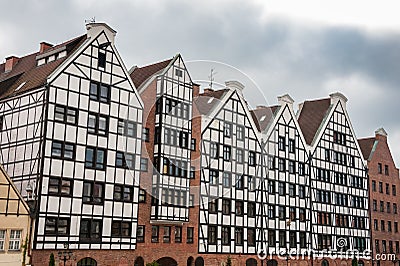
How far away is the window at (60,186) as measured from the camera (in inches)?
1267

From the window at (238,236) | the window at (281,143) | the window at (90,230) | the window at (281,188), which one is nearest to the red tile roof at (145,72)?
the window at (90,230)

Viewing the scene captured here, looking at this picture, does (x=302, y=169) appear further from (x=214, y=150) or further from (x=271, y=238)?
(x=214, y=150)

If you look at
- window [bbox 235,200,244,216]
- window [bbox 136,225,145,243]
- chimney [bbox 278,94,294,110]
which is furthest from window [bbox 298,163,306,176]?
window [bbox 136,225,145,243]

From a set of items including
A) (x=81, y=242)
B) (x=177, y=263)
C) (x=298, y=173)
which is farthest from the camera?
(x=298, y=173)

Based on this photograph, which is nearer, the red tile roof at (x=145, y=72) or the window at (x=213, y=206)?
the red tile roof at (x=145, y=72)

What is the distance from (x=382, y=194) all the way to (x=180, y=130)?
1294 inches

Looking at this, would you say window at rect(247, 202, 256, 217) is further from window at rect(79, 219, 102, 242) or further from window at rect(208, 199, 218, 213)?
window at rect(79, 219, 102, 242)

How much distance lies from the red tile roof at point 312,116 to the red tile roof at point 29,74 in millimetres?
28291

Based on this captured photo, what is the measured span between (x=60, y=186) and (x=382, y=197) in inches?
1686

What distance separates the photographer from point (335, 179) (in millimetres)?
55594

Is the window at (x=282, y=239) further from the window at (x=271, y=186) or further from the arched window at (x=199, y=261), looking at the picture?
the arched window at (x=199, y=261)

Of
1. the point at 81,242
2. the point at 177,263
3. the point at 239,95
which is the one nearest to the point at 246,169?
the point at 239,95

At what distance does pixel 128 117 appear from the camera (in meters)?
37.4

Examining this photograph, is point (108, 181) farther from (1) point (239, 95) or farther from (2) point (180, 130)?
(1) point (239, 95)
